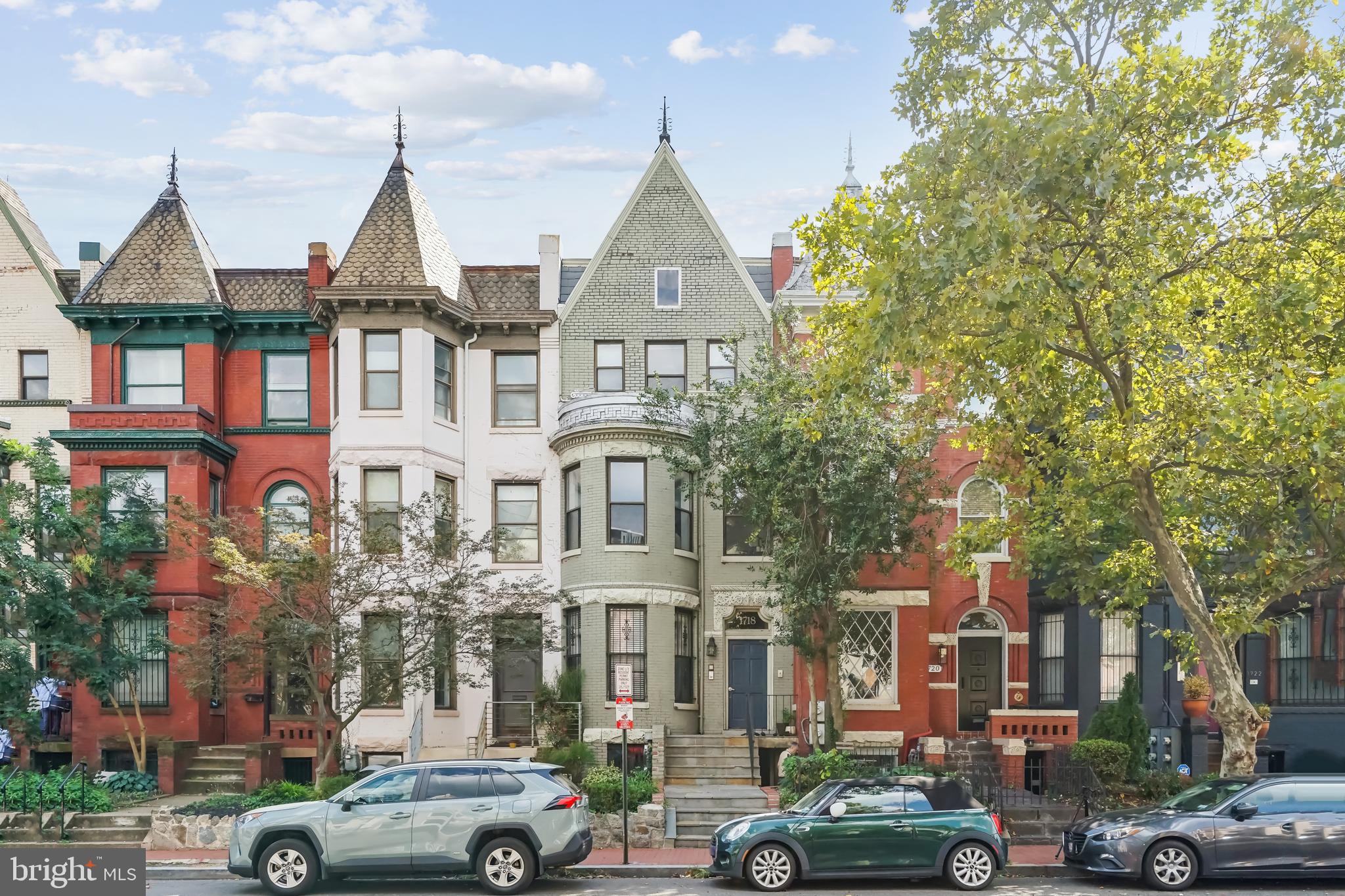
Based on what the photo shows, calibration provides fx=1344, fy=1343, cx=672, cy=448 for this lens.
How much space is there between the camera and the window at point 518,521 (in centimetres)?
2856

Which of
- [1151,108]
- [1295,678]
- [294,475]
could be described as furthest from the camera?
[294,475]

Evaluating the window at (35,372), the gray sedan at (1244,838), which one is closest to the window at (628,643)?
the gray sedan at (1244,838)

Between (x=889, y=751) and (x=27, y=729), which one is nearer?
(x=27, y=729)

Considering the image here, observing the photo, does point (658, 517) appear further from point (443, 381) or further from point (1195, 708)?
point (1195, 708)

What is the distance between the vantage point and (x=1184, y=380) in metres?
19.5

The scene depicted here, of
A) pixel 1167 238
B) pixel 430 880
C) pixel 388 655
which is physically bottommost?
pixel 430 880

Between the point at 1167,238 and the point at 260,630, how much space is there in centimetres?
1504

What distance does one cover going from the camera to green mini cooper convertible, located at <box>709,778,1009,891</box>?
16609 mm

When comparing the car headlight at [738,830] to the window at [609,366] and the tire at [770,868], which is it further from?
the window at [609,366]

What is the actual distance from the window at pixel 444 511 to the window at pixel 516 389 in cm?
Result: 177

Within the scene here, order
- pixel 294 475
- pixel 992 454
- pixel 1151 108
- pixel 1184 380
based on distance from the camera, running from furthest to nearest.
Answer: pixel 294 475, pixel 992 454, pixel 1184 380, pixel 1151 108

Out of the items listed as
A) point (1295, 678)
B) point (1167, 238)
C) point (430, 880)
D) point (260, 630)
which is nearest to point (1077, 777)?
point (1295, 678)

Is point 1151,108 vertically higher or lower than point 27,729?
higher

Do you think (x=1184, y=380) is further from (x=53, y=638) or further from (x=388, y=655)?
(x=53, y=638)
